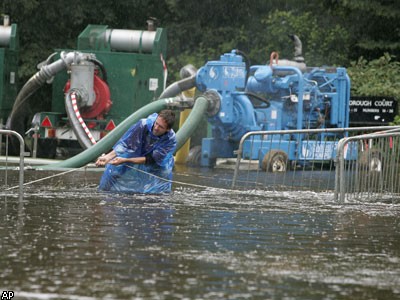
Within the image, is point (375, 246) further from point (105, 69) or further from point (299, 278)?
point (105, 69)

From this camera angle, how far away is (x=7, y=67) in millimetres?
28031

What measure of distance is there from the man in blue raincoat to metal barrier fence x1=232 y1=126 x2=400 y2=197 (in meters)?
1.45

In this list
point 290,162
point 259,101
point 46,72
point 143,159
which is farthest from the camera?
point 46,72

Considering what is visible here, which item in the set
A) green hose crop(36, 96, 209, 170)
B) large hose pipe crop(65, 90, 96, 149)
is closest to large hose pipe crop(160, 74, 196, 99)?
green hose crop(36, 96, 209, 170)

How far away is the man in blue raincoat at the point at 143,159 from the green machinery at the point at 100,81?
8.93 meters

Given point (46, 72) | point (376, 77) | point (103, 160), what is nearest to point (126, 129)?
point (46, 72)

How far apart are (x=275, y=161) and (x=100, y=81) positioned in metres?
6.29

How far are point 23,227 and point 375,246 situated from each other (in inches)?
127

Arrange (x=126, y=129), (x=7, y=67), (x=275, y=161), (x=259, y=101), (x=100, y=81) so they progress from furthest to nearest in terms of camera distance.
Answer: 1. (x=7, y=67)
2. (x=100, y=81)
3. (x=259, y=101)
4. (x=126, y=129)
5. (x=275, y=161)

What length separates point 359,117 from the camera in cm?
2664

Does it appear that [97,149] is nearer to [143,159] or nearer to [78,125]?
[78,125]

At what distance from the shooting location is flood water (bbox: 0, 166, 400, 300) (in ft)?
28.7

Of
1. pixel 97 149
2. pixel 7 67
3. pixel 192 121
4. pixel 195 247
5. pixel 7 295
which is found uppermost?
pixel 7 67

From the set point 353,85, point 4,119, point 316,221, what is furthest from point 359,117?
point 316,221
